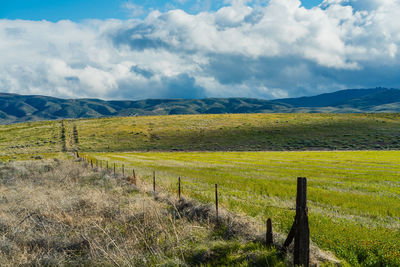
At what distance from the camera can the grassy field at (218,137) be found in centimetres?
7994

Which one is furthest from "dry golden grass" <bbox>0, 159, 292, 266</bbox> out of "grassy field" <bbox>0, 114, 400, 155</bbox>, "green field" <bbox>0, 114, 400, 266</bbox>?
"grassy field" <bbox>0, 114, 400, 155</bbox>

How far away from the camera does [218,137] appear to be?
9394 cm

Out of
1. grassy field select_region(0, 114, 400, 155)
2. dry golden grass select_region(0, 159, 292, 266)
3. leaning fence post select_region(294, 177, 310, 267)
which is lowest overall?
grassy field select_region(0, 114, 400, 155)

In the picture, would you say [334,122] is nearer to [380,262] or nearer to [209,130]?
[209,130]

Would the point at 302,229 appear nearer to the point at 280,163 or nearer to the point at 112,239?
the point at 112,239

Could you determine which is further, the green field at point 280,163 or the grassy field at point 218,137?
the grassy field at point 218,137

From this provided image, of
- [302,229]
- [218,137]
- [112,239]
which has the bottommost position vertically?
[218,137]

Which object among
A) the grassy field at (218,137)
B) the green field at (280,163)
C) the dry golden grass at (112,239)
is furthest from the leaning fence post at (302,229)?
the grassy field at (218,137)

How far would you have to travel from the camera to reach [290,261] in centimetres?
762

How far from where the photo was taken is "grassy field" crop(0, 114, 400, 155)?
7994cm

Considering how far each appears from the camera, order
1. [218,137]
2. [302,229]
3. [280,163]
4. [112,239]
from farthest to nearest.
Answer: [218,137] < [280,163] < [112,239] < [302,229]

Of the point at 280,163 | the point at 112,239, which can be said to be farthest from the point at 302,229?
the point at 280,163

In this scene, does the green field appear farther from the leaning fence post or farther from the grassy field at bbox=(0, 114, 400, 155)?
the leaning fence post

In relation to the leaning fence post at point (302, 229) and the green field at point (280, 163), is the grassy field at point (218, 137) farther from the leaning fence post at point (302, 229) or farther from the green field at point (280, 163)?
the leaning fence post at point (302, 229)
